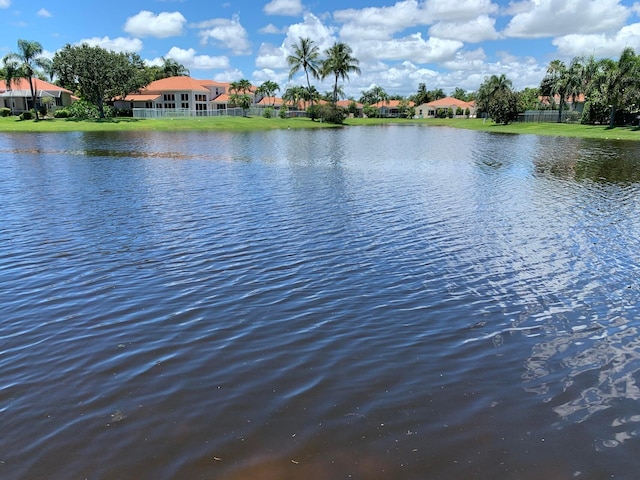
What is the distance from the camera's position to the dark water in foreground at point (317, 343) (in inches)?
205

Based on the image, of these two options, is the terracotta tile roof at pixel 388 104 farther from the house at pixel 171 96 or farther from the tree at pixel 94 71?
the tree at pixel 94 71

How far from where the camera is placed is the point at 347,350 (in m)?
7.36

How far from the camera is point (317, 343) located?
24.8ft

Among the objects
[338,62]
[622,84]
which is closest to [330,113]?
[338,62]

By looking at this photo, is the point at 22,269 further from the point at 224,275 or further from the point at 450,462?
the point at 450,462

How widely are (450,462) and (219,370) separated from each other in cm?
325

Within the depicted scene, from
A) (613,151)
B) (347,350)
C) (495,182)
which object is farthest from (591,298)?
(613,151)

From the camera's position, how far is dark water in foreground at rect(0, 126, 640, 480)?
520 cm

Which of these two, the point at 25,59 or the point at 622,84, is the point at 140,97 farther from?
the point at 622,84

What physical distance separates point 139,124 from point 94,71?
14.6 meters

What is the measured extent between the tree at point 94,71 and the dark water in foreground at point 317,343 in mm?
73994

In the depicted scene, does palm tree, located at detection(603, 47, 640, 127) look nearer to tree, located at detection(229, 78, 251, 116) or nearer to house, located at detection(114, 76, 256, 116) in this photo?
tree, located at detection(229, 78, 251, 116)

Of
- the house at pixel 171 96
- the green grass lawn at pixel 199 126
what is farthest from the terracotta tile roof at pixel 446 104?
the house at pixel 171 96

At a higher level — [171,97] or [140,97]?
[171,97]
